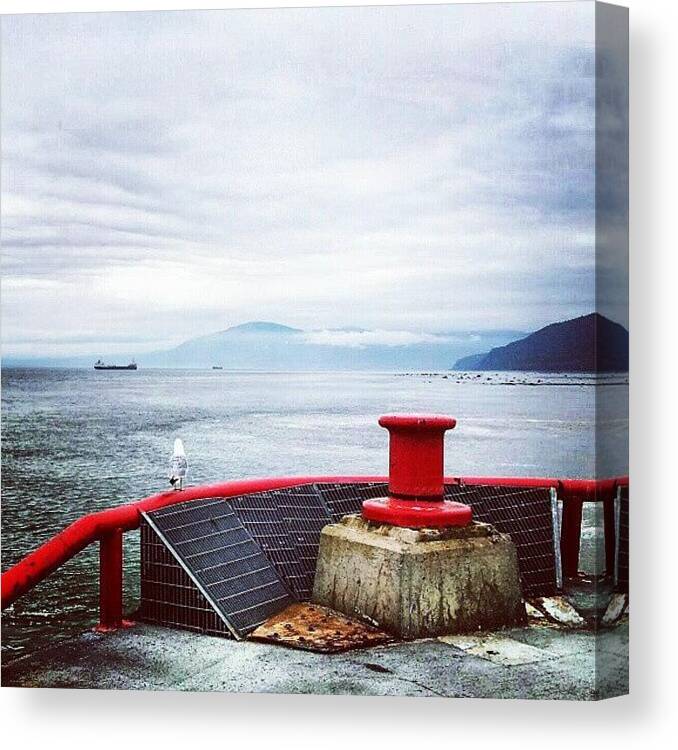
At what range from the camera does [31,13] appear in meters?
5.00

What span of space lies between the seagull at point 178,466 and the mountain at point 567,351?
3.36 feet

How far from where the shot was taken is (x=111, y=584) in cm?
500

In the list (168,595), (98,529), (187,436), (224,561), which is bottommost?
(168,595)

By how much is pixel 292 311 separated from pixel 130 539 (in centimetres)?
100

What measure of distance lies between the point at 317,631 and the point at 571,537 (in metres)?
0.94

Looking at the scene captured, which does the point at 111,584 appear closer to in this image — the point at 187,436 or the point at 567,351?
the point at 187,436

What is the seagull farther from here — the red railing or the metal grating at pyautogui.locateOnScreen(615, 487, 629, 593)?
the metal grating at pyautogui.locateOnScreen(615, 487, 629, 593)

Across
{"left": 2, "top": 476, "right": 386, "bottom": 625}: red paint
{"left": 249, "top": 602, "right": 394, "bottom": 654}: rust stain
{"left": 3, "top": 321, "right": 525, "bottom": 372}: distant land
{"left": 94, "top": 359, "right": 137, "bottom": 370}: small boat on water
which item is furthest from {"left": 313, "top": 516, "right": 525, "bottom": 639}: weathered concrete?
{"left": 94, "top": 359, "right": 137, "bottom": 370}: small boat on water

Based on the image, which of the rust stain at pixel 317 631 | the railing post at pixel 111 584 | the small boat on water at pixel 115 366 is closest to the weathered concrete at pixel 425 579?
the rust stain at pixel 317 631

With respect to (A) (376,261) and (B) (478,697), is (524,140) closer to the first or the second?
(A) (376,261)

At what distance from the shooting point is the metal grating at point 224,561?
4.89 m

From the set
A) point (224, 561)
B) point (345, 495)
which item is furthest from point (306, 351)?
point (224, 561)

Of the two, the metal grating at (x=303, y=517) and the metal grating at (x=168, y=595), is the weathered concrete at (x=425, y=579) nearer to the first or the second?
the metal grating at (x=303, y=517)

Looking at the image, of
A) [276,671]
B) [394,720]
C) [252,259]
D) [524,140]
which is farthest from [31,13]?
[394,720]
